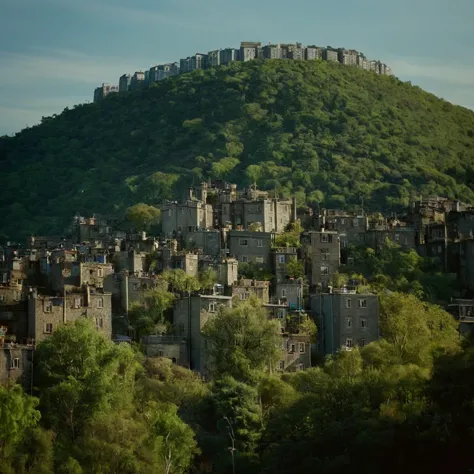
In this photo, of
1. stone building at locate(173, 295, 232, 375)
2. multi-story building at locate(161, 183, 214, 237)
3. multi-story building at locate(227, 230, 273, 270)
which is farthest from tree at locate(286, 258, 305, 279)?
stone building at locate(173, 295, 232, 375)

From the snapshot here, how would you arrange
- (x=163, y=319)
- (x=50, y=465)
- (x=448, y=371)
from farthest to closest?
(x=163, y=319) → (x=50, y=465) → (x=448, y=371)

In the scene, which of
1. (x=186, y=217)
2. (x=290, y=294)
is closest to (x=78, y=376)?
(x=290, y=294)

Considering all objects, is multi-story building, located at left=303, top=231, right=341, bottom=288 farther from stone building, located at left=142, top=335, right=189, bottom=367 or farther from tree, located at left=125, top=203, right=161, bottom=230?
stone building, located at left=142, top=335, right=189, bottom=367

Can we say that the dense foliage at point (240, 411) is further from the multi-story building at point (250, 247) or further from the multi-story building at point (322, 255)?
the multi-story building at point (250, 247)

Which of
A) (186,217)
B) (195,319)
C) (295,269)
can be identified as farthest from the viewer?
(186,217)

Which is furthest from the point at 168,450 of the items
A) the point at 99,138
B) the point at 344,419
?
the point at 99,138

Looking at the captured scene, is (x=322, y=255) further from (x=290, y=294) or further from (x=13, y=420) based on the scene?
(x=13, y=420)

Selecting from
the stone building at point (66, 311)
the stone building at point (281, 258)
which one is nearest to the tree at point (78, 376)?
the stone building at point (66, 311)

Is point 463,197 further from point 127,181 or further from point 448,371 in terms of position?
point 448,371
